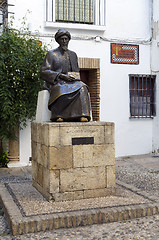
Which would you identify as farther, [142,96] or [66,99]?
[142,96]

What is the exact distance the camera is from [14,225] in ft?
12.8

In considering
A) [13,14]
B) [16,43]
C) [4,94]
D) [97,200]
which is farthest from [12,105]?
[97,200]

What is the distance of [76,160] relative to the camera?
16.0ft

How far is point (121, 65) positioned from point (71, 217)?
5.62 m

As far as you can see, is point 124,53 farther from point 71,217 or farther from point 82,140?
point 71,217

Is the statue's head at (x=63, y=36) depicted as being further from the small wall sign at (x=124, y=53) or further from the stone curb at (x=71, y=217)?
the small wall sign at (x=124, y=53)

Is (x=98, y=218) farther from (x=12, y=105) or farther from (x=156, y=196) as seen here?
(x=12, y=105)

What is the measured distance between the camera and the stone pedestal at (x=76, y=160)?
477 cm

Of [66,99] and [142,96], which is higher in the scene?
[142,96]

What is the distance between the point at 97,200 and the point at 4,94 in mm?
3248

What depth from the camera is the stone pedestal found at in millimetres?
4773

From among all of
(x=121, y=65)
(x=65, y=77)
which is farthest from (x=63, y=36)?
(x=121, y=65)

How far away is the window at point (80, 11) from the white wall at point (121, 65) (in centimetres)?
21

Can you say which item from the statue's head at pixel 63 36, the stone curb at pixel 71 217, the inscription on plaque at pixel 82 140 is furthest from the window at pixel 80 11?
the stone curb at pixel 71 217
